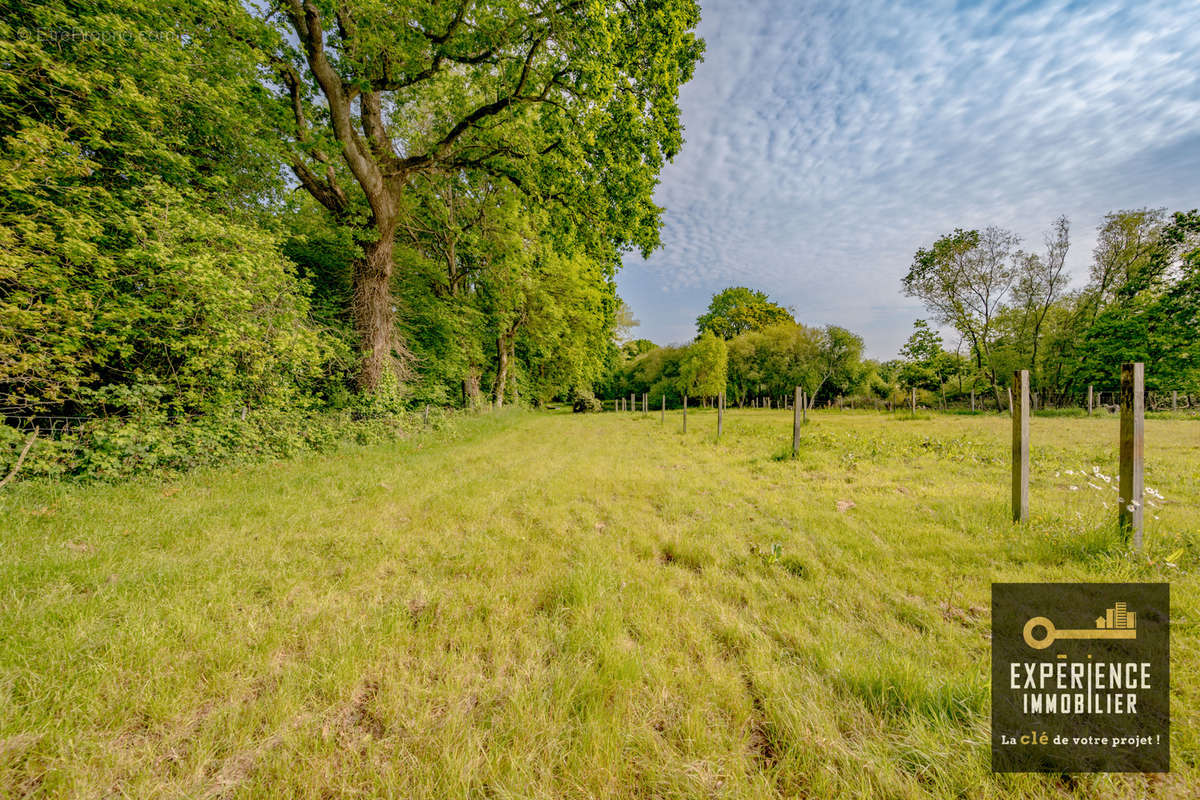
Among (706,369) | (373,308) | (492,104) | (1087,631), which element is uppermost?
(492,104)

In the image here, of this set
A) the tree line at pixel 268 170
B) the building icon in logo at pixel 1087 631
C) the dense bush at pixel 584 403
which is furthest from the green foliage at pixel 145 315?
the dense bush at pixel 584 403

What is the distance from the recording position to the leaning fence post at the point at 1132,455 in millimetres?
3148

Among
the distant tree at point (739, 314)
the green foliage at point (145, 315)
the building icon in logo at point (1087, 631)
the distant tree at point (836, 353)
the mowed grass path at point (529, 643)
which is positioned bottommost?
the mowed grass path at point (529, 643)

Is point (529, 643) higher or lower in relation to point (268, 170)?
lower

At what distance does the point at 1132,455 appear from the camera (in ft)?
10.6

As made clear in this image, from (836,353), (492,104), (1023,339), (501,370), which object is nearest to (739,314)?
(836,353)

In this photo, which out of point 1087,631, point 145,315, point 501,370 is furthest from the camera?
point 501,370

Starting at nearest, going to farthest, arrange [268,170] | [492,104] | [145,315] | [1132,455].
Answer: [1132,455], [145,315], [268,170], [492,104]

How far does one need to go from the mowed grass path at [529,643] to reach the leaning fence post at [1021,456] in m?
0.22

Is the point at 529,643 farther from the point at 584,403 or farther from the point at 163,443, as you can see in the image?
the point at 584,403

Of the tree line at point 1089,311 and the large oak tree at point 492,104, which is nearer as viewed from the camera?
the large oak tree at point 492,104

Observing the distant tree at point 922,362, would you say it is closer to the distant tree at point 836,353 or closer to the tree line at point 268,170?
the distant tree at point 836,353

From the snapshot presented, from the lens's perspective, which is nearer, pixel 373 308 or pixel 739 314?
pixel 373 308

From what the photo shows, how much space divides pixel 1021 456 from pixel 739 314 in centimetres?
4693
